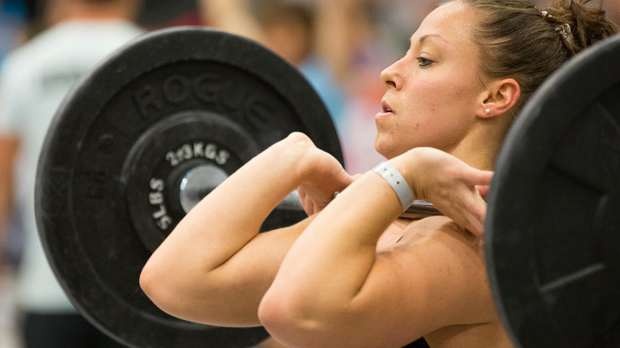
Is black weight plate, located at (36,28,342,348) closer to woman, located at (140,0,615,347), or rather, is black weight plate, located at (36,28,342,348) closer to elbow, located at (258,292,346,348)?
woman, located at (140,0,615,347)

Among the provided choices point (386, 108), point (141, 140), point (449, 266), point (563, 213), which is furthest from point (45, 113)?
point (563, 213)

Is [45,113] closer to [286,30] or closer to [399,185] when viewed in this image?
[286,30]

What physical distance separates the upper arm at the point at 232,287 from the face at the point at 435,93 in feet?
0.91

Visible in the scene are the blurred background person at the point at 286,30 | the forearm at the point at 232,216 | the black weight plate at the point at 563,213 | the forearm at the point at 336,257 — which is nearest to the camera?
the black weight plate at the point at 563,213

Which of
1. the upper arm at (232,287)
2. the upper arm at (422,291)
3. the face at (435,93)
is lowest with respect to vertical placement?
the upper arm at (422,291)

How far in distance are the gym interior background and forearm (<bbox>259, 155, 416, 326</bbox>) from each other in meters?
2.76

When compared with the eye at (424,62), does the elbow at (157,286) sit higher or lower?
lower

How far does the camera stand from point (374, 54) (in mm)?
5996

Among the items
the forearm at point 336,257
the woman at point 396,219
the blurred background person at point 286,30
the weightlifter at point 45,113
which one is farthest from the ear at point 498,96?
the blurred background person at point 286,30

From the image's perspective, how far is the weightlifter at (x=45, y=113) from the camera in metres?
3.87

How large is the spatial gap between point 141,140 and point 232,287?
656mm

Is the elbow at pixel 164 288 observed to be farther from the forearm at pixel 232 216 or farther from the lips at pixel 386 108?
the lips at pixel 386 108

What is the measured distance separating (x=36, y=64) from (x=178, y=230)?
1.87 meters

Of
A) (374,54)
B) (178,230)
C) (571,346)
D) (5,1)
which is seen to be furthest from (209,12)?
(571,346)
